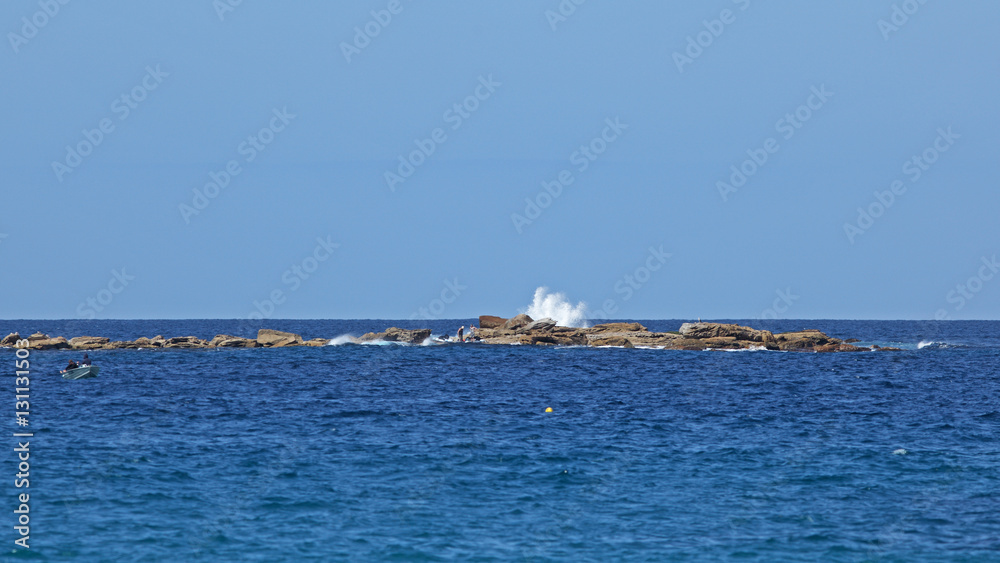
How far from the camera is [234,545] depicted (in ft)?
69.0

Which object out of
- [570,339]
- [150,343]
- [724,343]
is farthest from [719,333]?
[150,343]

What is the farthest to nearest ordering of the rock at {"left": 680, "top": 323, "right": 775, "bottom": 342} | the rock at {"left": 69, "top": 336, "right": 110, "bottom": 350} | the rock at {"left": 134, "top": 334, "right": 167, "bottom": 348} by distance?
the rock at {"left": 680, "top": 323, "right": 775, "bottom": 342} → the rock at {"left": 134, "top": 334, "right": 167, "bottom": 348} → the rock at {"left": 69, "top": 336, "right": 110, "bottom": 350}

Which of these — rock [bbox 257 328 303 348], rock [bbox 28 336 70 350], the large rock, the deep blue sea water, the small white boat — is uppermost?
the large rock

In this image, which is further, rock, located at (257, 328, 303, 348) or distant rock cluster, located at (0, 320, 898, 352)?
rock, located at (257, 328, 303, 348)

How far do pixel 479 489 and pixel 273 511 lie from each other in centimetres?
601

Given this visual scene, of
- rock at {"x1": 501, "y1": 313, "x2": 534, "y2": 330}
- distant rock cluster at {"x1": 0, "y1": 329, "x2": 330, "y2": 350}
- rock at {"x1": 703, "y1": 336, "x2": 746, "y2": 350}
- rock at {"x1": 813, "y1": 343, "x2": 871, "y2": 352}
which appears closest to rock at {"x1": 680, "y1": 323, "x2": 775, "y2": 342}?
rock at {"x1": 703, "y1": 336, "x2": 746, "y2": 350}

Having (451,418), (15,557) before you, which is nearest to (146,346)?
(451,418)

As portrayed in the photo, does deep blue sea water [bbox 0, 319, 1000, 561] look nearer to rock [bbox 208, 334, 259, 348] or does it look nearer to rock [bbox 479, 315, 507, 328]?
rock [bbox 208, 334, 259, 348]

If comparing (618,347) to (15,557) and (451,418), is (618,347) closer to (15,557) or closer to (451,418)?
(451,418)

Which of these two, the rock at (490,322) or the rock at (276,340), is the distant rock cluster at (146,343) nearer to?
the rock at (276,340)

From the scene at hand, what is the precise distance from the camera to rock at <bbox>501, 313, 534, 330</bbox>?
104438 mm

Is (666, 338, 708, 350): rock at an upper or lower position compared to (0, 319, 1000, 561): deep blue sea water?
upper

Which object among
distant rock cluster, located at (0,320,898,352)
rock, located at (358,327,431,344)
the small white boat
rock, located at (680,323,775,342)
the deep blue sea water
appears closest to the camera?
the deep blue sea water

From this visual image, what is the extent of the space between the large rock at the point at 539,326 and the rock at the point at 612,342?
6672mm
